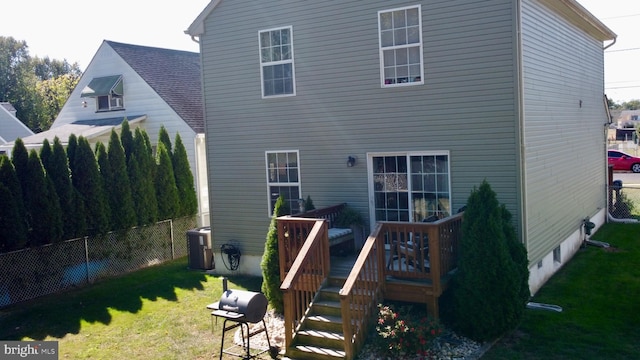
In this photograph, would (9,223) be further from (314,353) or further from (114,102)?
(114,102)

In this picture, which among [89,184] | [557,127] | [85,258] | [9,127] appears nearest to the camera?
[557,127]

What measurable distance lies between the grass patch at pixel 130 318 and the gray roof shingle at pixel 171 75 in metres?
6.37

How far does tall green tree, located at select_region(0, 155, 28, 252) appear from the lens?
11352 millimetres

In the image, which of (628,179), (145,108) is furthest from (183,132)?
(628,179)

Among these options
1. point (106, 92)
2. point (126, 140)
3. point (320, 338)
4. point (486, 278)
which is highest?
point (106, 92)

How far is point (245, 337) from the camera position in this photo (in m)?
8.89

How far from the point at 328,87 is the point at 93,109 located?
11.8m

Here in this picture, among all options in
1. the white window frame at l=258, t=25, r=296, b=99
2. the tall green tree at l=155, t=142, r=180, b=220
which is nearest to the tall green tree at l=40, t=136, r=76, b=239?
the tall green tree at l=155, t=142, r=180, b=220

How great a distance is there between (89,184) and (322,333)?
24.9ft

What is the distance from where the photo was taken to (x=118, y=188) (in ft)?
45.6

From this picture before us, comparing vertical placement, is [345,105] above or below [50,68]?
below

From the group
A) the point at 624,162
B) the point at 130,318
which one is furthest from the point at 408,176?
the point at 624,162

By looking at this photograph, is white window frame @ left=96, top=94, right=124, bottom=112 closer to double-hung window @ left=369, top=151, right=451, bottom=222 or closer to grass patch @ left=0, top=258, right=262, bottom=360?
grass patch @ left=0, top=258, right=262, bottom=360

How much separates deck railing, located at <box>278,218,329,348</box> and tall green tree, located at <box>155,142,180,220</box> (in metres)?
6.49
